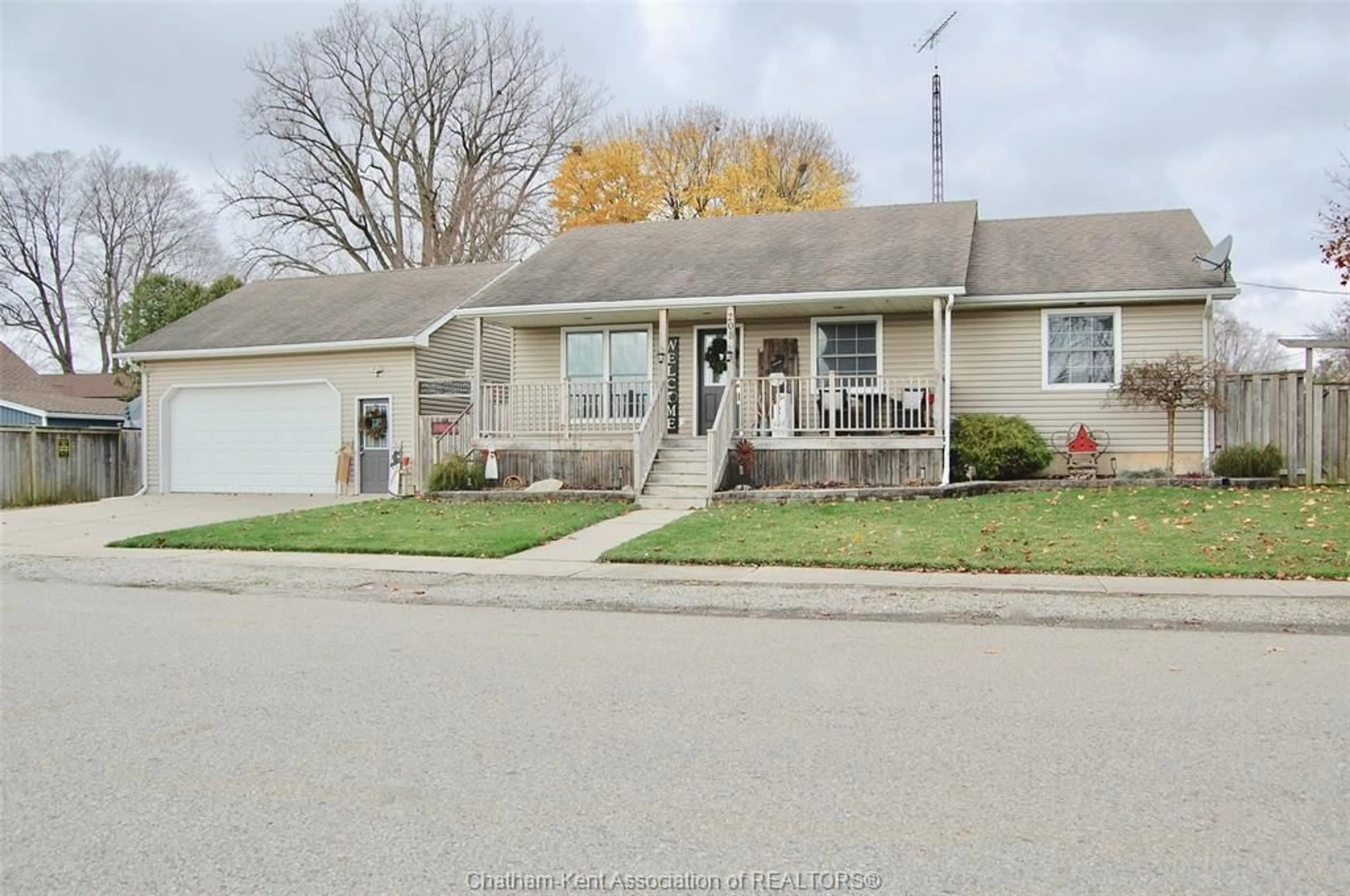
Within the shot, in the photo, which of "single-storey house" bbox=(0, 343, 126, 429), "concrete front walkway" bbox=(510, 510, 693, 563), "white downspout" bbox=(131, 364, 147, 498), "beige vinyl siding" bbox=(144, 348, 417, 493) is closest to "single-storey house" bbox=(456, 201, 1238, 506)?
"concrete front walkway" bbox=(510, 510, 693, 563)

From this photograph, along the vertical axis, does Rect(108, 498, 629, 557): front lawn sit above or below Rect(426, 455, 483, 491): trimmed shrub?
below

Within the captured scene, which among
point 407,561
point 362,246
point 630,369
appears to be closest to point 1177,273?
point 630,369

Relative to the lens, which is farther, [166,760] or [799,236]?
[799,236]

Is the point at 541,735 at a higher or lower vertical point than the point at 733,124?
lower

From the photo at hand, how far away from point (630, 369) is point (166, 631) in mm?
12758

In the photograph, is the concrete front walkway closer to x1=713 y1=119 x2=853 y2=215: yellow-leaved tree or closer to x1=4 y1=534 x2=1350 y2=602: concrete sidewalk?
x1=4 y1=534 x2=1350 y2=602: concrete sidewalk

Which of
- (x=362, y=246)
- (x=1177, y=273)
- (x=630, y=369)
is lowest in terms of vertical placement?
(x=630, y=369)

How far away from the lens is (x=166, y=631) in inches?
285

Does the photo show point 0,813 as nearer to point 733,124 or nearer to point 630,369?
point 630,369

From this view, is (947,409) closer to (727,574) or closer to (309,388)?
(727,574)

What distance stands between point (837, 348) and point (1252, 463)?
7.02 meters

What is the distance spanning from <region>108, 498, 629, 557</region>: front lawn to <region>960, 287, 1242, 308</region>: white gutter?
7396 millimetres

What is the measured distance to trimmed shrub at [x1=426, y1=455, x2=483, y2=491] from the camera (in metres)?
17.2

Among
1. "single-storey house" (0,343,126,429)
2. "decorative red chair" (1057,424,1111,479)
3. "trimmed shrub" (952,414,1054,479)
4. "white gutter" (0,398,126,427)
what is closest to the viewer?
"trimmed shrub" (952,414,1054,479)
